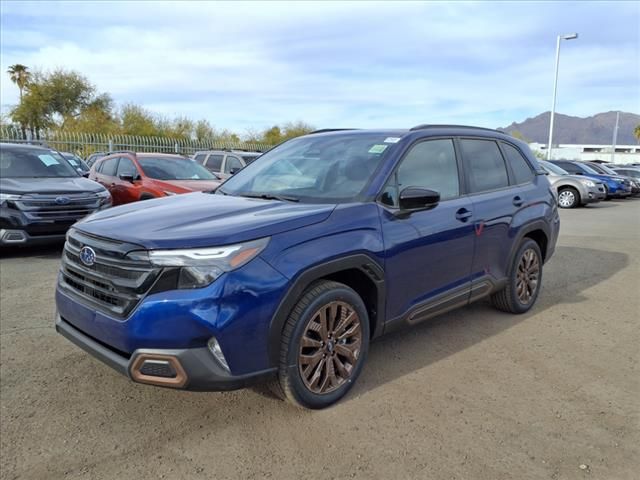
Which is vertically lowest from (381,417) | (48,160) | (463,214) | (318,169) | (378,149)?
(381,417)

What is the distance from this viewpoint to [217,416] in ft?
10.2

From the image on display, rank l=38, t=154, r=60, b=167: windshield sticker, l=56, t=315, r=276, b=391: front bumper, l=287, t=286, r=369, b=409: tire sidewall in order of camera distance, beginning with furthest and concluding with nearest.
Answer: l=38, t=154, r=60, b=167: windshield sticker
l=287, t=286, r=369, b=409: tire sidewall
l=56, t=315, r=276, b=391: front bumper

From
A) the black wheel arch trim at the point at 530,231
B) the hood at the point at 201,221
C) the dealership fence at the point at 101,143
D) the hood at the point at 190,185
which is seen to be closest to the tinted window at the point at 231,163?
the hood at the point at 190,185

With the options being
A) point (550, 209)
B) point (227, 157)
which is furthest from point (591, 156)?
point (550, 209)

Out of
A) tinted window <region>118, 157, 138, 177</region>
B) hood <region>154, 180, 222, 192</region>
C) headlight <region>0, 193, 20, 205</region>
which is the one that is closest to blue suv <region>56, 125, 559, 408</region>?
headlight <region>0, 193, 20, 205</region>

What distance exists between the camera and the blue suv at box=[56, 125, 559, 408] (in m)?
2.65

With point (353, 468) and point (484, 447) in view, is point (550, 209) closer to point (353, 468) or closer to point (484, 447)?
point (484, 447)

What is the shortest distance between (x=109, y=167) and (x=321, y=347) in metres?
9.41

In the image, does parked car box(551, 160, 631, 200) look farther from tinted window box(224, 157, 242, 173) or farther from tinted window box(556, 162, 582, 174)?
tinted window box(224, 157, 242, 173)

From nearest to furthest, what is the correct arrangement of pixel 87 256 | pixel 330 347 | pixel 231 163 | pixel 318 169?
pixel 87 256, pixel 330 347, pixel 318 169, pixel 231 163

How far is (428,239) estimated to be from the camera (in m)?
3.69

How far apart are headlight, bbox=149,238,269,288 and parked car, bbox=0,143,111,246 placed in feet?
18.0

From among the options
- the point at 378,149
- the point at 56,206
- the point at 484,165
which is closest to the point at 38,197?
the point at 56,206

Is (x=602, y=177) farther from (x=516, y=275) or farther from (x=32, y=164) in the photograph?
(x=32, y=164)
